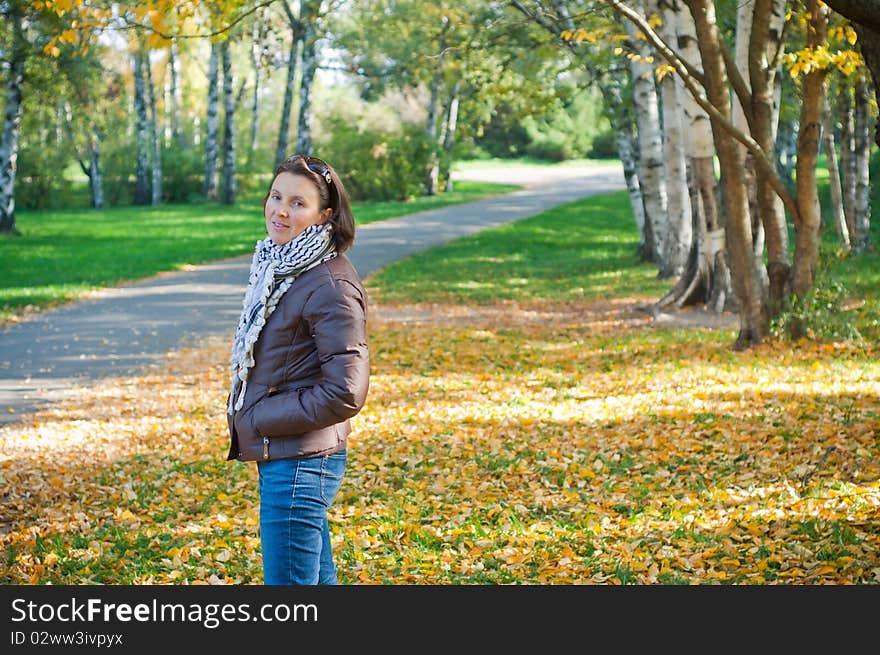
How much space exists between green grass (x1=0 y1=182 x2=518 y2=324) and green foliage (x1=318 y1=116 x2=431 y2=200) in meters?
0.99

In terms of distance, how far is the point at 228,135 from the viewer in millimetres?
38031

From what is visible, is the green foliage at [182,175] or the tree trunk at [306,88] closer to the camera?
the tree trunk at [306,88]

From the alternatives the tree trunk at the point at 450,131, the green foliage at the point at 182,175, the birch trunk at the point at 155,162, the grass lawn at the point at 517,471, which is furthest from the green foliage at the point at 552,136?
the grass lawn at the point at 517,471

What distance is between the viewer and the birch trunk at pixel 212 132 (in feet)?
129

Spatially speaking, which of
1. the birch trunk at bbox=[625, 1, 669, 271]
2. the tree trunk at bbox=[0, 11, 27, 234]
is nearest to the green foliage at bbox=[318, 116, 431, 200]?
the tree trunk at bbox=[0, 11, 27, 234]

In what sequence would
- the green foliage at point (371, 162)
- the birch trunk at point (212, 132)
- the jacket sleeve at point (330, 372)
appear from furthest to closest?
the green foliage at point (371, 162)
the birch trunk at point (212, 132)
the jacket sleeve at point (330, 372)

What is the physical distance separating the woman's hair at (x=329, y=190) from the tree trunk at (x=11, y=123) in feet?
81.0

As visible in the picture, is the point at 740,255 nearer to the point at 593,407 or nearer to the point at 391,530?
the point at 593,407

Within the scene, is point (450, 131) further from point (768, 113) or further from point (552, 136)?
point (768, 113)

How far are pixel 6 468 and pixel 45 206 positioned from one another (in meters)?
36.8

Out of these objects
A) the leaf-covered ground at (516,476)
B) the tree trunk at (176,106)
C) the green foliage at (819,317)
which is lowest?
the leaf-covered ground at (516,476)

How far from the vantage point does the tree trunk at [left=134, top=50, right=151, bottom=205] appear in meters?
41.1

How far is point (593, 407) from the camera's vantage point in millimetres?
9695

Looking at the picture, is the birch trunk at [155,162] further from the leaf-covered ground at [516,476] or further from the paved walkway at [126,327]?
the leaf-covered ground at [516,476]
